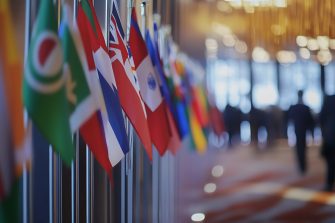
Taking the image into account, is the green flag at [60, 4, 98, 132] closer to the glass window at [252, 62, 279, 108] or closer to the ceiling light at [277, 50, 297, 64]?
the ceiling light at [277, 50, 297, 64]

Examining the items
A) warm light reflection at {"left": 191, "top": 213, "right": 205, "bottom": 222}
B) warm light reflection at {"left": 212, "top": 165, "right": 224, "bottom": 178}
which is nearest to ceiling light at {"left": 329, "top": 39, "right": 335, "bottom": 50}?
warm light reflection at {"left": 191, "top": 213, "right": 205, "bottom": 222}

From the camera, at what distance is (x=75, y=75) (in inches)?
104

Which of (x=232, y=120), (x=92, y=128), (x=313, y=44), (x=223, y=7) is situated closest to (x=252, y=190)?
(x=313, y=44)

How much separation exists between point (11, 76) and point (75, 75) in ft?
1.52

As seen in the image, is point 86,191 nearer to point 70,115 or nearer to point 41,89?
point 70,115

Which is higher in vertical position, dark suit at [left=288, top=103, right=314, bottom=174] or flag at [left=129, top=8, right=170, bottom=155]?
flag at [left=129, top=8, right=170, bottom=155]

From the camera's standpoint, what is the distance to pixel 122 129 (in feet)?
10.6

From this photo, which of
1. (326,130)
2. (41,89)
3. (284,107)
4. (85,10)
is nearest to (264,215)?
(326,130)

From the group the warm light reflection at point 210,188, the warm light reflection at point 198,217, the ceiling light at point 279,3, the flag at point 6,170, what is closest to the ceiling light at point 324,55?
the ceiling light at point 279,3

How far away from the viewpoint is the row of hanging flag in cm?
217

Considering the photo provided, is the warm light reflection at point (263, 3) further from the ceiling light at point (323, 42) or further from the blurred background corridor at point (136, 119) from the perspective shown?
the ceiling light at point (323, 42)

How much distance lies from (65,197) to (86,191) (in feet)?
1.48

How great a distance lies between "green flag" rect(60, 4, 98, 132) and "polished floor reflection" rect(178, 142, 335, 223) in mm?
3980

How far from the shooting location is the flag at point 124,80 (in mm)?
3405
